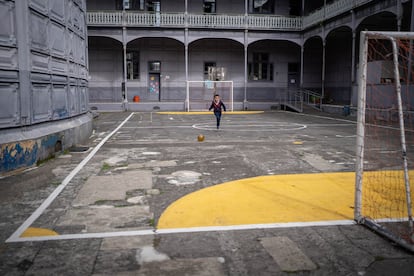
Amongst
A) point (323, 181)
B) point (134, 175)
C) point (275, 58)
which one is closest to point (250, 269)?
point (323, 181)

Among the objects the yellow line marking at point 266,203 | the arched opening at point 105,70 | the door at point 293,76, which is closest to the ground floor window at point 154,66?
the arched opening at point 105,70

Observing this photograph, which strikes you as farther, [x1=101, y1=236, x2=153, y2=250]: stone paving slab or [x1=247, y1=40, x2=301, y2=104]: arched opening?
[x1=247, y1=40, x2=301, y2=104]: arched opening

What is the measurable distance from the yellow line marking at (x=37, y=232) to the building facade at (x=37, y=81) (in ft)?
10.9

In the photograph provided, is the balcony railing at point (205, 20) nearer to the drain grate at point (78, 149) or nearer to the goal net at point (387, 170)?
the goal net at point (387, 170)

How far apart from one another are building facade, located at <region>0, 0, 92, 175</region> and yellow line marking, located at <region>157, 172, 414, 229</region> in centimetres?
425

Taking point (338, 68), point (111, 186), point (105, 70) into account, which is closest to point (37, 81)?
point (111, 186)

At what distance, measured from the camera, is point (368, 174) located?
7902 mm

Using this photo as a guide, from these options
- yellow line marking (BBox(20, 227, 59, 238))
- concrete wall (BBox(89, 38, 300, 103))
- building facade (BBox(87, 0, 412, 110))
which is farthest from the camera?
concrete wall (BBox(89, 38, 300, 103))

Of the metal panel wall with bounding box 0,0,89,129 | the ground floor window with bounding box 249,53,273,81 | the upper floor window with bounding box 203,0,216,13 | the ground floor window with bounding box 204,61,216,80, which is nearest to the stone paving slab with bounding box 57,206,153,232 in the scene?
the metal panel wall with bounding box 0,0,89,129

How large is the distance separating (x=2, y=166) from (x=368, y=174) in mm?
7225

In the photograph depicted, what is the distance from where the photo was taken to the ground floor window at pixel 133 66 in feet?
103

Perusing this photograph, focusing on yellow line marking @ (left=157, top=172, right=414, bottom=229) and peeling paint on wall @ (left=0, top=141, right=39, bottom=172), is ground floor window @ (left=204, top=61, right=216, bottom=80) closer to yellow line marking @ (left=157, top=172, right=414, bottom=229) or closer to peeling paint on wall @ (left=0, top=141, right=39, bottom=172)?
peeling paint on wall @ (left=0, top=141, right=39, bottom=172)

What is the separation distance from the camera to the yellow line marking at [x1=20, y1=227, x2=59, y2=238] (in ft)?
15.5

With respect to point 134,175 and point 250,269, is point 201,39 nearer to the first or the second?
point 134,175
